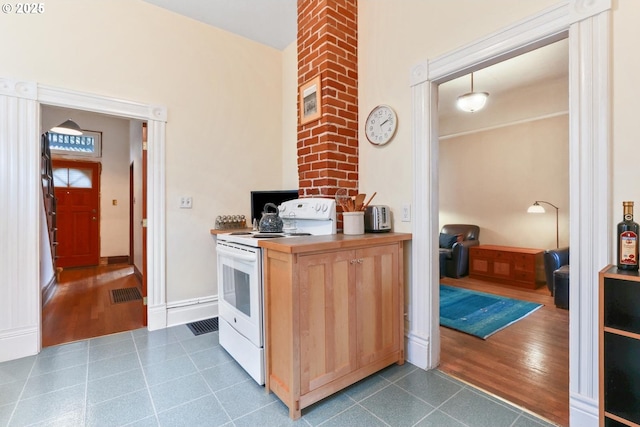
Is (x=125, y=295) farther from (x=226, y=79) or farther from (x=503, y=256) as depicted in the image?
(x=503, y=256)

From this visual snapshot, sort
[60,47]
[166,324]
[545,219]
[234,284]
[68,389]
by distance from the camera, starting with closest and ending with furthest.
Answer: [68,389] < [234,284] < [60,47] < [166,324] < [545,219]

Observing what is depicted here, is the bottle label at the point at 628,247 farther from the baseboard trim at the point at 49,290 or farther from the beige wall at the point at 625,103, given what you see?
the baseboard trim at the point at 49,290

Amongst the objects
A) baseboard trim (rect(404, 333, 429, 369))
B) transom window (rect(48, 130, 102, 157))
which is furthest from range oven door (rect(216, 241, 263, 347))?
transom window (rect(48, 130, 102, 157))

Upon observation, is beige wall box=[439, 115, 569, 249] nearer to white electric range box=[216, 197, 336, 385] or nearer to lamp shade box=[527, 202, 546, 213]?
lamp shade box=[527, 202, 546, 213]

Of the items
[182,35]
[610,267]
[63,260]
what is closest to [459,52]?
[610,267]

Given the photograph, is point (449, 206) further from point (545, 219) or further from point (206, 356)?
point (206, 356)

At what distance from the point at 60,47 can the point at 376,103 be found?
265 centimetres

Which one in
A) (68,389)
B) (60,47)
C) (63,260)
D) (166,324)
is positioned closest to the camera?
(68,389)

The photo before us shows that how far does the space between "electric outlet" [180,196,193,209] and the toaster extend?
1.85 metres

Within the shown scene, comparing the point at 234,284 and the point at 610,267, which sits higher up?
the point at 610,267

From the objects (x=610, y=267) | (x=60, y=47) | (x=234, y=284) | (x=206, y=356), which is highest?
(x=60, y=47)

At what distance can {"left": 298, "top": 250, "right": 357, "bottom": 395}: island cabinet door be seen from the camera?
1.63 m

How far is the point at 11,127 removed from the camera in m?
2.27

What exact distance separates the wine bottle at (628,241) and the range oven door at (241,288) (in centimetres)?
177
